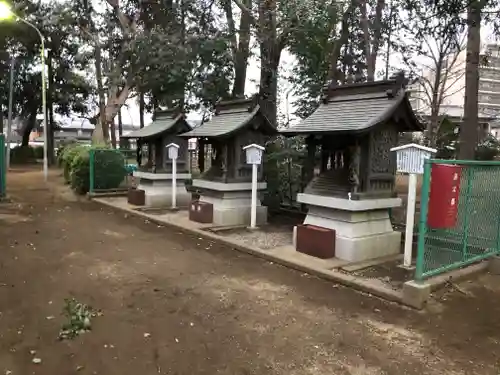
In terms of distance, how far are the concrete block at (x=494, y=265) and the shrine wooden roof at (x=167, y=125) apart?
8.15 meters

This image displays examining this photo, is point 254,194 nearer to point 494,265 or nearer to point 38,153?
point 494,265

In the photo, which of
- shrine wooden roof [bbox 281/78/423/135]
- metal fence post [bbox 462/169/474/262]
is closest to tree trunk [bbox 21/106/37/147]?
shrine wooden roof [bbox 281/78/423/135]

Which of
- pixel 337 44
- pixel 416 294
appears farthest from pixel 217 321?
pixel 337 44

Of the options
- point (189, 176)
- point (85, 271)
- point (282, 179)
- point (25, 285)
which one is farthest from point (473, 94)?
point (25, 285)

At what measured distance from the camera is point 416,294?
4984 mm

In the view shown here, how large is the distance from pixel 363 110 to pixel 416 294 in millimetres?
3101

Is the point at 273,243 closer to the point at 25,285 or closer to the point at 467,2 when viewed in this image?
the point at 25,285

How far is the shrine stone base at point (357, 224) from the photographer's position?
6715 millimetres

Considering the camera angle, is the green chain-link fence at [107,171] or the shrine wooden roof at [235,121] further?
the green chain-link fence at [107,171]

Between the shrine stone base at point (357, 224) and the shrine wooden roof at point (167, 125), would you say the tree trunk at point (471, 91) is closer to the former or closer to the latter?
the shrine stone base at point (357, 224)

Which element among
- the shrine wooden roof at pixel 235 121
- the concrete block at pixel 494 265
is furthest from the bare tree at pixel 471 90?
the shrine wooden roof at pixel 235 121

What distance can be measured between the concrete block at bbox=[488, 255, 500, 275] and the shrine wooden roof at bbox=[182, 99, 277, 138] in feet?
16.1

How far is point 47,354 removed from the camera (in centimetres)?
375

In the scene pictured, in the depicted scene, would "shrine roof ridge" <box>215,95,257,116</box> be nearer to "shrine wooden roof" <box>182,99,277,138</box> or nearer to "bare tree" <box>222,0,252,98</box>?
"shrine wooden roof" <box>182,99,277,138</box>
